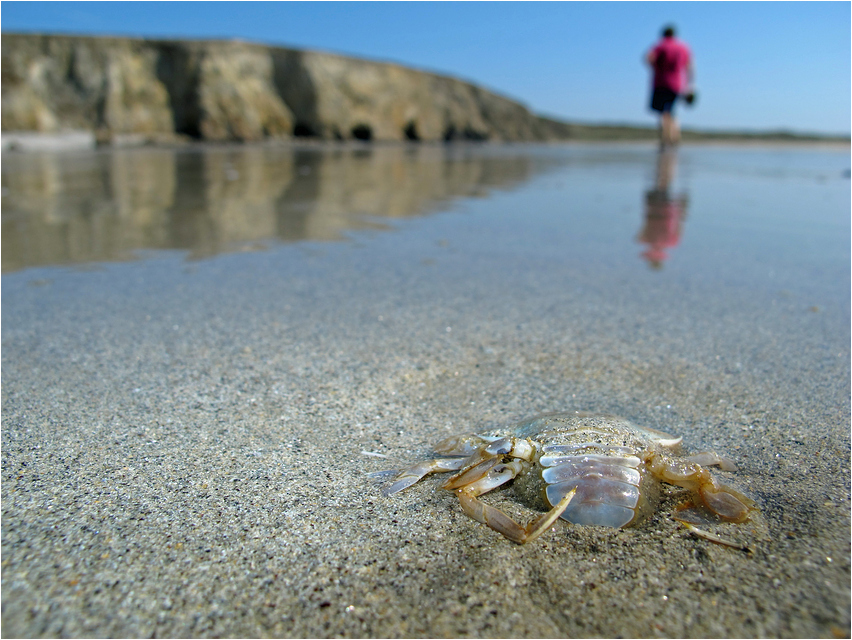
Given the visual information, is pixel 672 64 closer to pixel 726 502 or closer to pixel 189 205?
pixel 189 205

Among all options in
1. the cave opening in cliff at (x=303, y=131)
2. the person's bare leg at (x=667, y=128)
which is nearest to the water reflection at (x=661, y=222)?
the person's bare leg at (x=667, y=128)

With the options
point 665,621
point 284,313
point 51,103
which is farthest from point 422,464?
point 51,103

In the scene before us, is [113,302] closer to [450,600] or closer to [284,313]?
[284,313]

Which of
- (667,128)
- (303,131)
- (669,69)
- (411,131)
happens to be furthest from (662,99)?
(411,131)

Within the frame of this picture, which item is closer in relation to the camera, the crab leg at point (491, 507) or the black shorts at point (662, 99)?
the crab leg at point (491, 507)

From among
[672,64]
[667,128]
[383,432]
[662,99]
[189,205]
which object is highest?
[672,64]

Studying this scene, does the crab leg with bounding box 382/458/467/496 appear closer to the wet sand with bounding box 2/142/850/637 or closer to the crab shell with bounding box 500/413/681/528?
the wet sand with bounding box 2/142/850/637

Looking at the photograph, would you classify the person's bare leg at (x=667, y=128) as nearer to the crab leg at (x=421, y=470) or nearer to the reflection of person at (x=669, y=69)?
the reflection of person at (x=669, y=69)
